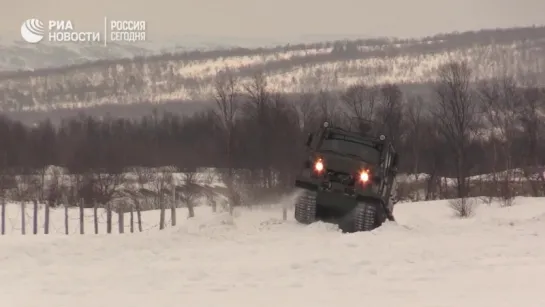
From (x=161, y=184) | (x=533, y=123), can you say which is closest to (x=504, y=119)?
(x=533, y=123)

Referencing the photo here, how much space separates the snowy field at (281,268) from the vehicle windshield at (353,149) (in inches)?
80.3

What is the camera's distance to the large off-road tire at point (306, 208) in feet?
54.6

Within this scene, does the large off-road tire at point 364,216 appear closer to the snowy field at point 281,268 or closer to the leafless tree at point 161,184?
the snowy field at point 281,268

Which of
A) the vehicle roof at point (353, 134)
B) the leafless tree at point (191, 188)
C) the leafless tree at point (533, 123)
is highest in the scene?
the vehicle roof at point (353, 134)

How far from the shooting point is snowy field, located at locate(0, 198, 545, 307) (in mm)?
8414

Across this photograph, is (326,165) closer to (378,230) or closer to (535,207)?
(378,230)

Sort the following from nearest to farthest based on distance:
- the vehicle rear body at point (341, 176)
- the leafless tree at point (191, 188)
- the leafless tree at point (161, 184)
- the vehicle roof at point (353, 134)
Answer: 1. the vehicle rear body at point (341, 176)
2. the vehicle roof at point (353, 134)
3. the leafless tree at point (161, 184)
4. the leafless tree at point (191, 188)

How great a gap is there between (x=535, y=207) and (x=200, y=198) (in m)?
28.7

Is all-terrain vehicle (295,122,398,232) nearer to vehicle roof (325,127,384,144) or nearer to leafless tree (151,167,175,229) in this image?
vehicle roof (325,127,384,144)

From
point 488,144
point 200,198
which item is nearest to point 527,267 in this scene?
point 200,198

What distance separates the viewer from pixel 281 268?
10.7 m

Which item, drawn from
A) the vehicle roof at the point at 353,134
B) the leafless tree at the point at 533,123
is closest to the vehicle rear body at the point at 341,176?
the vehicle roof at the point at 353,134

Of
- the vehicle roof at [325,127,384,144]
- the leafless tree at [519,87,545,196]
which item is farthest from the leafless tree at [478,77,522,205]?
the vehicle roof at [325,127,384,144]

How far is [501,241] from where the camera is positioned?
13430 millimetres
